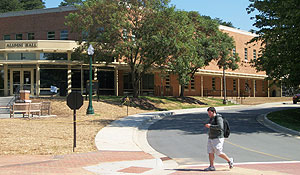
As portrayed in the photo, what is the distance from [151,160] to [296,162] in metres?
3.87

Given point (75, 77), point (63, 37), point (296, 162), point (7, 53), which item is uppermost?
point (63, 37)

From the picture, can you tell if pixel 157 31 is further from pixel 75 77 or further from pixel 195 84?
pixel 195 84

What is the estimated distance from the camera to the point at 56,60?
33062 millimetres

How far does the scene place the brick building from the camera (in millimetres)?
32969

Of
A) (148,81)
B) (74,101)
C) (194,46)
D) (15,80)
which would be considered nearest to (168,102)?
(194,46)

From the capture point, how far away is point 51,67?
108ft

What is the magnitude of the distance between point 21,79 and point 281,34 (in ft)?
81.0

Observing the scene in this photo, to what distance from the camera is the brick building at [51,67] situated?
1298 inches

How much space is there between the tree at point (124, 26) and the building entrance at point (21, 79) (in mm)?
7307

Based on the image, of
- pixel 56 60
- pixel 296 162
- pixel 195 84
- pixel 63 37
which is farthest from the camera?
pixel 195 84

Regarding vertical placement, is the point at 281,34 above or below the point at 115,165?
above

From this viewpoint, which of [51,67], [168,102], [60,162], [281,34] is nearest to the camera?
[60,162]

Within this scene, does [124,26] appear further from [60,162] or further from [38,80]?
[60,162]

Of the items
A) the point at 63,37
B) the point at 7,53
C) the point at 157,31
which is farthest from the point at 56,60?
the point at 157,31
